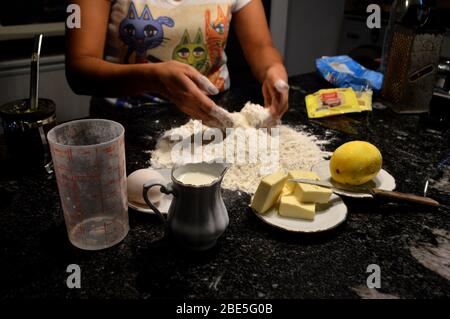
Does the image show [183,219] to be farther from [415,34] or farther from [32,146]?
[415,34]

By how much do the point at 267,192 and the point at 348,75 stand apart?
3.32 feet

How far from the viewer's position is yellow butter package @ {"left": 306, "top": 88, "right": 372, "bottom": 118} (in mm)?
1378

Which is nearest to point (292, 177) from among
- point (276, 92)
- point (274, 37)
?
point (276, 92)

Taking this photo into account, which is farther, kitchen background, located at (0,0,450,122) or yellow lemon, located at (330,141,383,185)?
kitchen background, located at (0,0,450,122)

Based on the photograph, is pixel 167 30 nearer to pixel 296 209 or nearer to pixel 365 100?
pixel 365 100

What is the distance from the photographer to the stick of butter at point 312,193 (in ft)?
2.49

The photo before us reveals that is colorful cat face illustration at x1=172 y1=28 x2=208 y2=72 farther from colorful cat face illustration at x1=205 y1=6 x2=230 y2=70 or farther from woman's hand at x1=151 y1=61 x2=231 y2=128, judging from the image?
woman's hand at x1=151 y1=61 x2=231 y2=128

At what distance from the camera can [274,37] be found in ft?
10.2

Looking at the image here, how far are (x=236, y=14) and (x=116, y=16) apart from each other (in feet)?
1.68

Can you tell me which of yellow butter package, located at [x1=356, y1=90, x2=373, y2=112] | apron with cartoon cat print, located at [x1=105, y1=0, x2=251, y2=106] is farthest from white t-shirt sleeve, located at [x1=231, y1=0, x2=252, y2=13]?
yellow butter package, located at [x1=356, y1=90, x2=373, y2=112]

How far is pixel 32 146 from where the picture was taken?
92cm

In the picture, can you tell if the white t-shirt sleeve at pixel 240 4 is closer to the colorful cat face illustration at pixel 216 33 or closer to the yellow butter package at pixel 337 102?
the colorful cat face illustration at pixel 216 33

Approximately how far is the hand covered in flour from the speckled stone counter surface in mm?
435
